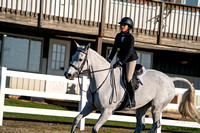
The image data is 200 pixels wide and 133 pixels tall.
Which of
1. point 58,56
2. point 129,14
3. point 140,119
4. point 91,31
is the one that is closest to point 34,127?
point 140,119

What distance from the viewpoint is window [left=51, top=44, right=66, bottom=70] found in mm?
18438

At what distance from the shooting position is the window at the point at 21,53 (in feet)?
58.3

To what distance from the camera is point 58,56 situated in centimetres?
1853

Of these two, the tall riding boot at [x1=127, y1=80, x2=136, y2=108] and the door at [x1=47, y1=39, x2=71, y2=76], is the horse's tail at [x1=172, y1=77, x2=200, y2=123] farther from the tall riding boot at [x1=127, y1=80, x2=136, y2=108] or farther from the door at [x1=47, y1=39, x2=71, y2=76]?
the door at [x1=47, y1=39, x2=71, y2=76]

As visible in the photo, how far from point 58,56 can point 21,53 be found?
189 centimetres

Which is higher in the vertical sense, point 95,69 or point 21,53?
point 95,69

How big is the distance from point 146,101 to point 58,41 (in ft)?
35.7

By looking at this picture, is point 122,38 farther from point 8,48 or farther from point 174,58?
point 174,58

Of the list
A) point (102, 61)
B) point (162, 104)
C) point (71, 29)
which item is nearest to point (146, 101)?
point (162, 104)

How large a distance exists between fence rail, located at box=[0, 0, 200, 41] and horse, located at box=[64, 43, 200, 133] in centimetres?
718

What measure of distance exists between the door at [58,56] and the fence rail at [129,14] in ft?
8.72

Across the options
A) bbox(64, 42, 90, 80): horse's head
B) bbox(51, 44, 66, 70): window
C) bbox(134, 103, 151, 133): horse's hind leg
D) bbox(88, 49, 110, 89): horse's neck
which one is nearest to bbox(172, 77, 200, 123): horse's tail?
bbox(134, 103, 151, 133): horse's hind leg

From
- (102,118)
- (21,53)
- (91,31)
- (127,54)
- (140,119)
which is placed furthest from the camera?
(21,53)

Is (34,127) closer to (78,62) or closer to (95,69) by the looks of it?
(95,69)
